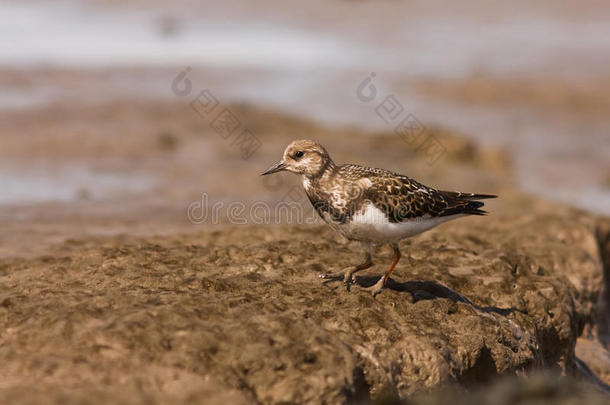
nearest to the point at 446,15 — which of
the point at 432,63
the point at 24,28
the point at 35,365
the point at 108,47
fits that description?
the point at 432,63

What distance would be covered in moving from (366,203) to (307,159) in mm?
801

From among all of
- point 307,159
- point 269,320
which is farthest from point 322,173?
point 269,320

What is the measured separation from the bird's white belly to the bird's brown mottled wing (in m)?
0.06

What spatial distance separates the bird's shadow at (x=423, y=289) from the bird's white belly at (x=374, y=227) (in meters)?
0.53

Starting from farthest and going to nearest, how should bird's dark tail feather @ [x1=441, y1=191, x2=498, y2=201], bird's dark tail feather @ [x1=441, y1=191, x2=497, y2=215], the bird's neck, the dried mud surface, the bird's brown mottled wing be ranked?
→ bird's dark tail feather @ [x1=441, y1=191, x2=498, y2=201], bird's dark tail feather @ [x1=441, y1=191, x2=497, y2=215], the bird's neck, the bird's brown mottled wing, the dried mud surface

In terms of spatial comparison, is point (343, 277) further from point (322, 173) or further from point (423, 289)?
point (322, 173)

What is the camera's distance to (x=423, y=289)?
8008mm

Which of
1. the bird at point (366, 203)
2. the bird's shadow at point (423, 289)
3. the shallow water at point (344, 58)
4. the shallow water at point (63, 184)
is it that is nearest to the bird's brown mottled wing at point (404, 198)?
the bird at point (366, 203)

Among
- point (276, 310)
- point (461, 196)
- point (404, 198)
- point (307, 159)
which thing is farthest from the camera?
point (461, 196)

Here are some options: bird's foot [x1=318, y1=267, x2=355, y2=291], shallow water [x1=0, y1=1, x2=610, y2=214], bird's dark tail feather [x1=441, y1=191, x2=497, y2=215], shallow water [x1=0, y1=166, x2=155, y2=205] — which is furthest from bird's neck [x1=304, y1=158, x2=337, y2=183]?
shallow water [x1=0, y1=1, x2=610, y2=214]

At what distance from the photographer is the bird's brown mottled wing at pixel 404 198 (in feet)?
25.0

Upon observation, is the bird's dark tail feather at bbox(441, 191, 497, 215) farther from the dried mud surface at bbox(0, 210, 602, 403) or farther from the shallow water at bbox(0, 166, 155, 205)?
the shallow water at bbox(0, 166, 155, 205)

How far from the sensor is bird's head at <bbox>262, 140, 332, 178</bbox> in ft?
25.7

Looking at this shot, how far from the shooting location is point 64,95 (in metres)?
22.3
